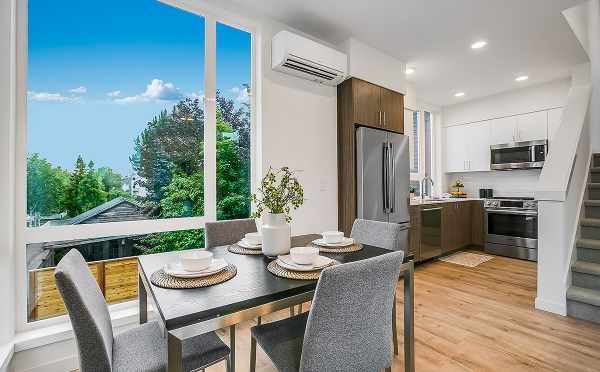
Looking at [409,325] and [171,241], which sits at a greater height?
[171,241]

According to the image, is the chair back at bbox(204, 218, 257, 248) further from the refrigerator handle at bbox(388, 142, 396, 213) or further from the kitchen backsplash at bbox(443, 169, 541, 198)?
the kitchen backsplash at bbox(443, 169, 541, 198)

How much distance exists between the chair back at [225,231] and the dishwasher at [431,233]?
8.81 ft

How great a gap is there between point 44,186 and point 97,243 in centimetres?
50

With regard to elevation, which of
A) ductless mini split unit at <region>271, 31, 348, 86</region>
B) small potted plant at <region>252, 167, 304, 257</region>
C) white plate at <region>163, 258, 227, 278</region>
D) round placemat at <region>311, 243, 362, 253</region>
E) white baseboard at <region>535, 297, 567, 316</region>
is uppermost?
ductless mini split unit at <region>271, 31, 348, 86</region>

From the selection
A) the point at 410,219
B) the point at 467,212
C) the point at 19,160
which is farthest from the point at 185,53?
the point at 467,212

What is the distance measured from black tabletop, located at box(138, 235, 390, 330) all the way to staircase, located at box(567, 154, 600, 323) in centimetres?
263

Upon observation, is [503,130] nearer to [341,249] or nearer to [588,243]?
[588,243]

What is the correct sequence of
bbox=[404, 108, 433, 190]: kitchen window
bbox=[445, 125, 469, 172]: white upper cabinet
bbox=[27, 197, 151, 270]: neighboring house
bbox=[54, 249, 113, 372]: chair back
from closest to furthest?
bbox=[54, 249, 113, 372]: chair back
bbox=[27, 197, 151, 270]: neighboring house
bbox=[404, 108, 433, 190]: kitchen window
bbox=[445, 125, 469, 172]: white upper cabinet

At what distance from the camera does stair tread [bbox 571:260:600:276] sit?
249 cm

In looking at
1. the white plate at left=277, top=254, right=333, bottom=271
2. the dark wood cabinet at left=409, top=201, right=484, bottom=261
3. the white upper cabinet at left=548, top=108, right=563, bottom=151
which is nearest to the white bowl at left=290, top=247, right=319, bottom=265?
the white plate at left=277, top=254, right=333, bottom=271

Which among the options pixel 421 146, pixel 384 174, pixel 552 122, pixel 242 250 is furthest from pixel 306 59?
pixel 552 122

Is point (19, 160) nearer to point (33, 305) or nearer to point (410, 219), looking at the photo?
point (33, 305)

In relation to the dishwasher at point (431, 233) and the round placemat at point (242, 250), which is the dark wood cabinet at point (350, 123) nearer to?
the dishwasher at point (431, 233)

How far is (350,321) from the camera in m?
1.00
